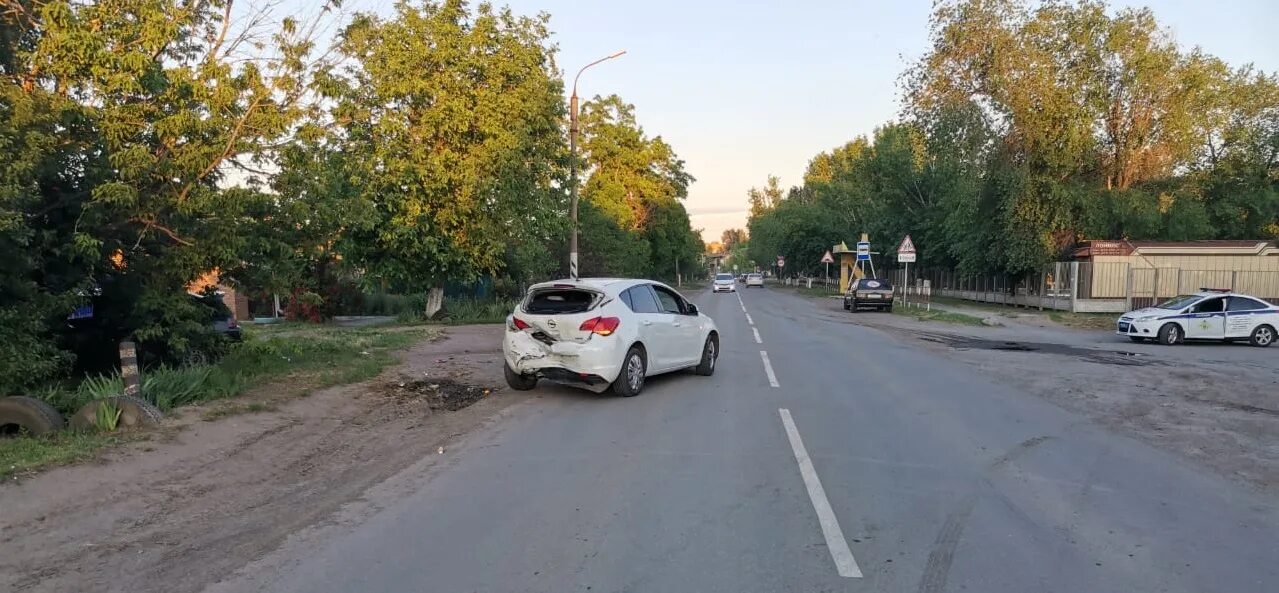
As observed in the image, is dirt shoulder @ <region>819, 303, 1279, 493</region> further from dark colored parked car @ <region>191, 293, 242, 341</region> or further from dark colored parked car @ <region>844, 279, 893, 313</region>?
dark colored parked car @ <region>191, 293, 242, 341</region>

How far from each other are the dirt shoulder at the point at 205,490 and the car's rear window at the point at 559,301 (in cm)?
138

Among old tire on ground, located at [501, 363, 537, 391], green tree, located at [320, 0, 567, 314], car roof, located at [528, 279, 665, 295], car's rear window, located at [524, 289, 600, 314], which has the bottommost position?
old tire on ground, located at [501, 363, 537, 391]

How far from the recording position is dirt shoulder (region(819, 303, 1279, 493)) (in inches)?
310

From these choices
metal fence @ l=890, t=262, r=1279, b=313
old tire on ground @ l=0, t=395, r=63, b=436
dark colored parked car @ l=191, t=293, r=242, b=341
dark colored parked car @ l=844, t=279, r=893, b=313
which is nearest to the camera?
old tire on ground @ l=0, t=395, r=63, b=436

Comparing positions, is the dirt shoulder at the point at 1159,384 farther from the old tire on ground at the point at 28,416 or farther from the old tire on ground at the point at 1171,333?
the old tire on ground at the point at 28,416

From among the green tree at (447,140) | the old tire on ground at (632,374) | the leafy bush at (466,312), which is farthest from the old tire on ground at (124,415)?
the leafy bush at (466,312)

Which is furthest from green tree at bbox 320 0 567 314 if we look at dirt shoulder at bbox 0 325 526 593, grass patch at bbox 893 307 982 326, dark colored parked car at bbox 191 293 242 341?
grass patch at bbox 893 307 982 326

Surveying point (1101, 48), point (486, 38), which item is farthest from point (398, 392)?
point (1101, 48)

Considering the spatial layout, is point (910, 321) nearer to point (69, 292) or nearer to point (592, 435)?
point (592, 435)

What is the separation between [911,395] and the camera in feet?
35.4

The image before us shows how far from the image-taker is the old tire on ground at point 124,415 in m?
7.39

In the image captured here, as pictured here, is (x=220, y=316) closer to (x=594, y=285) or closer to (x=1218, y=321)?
(x=594, y=285)

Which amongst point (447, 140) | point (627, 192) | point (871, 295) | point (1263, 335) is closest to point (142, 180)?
point (447, 140)

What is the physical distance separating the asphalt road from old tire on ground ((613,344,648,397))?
Result: 67cm
